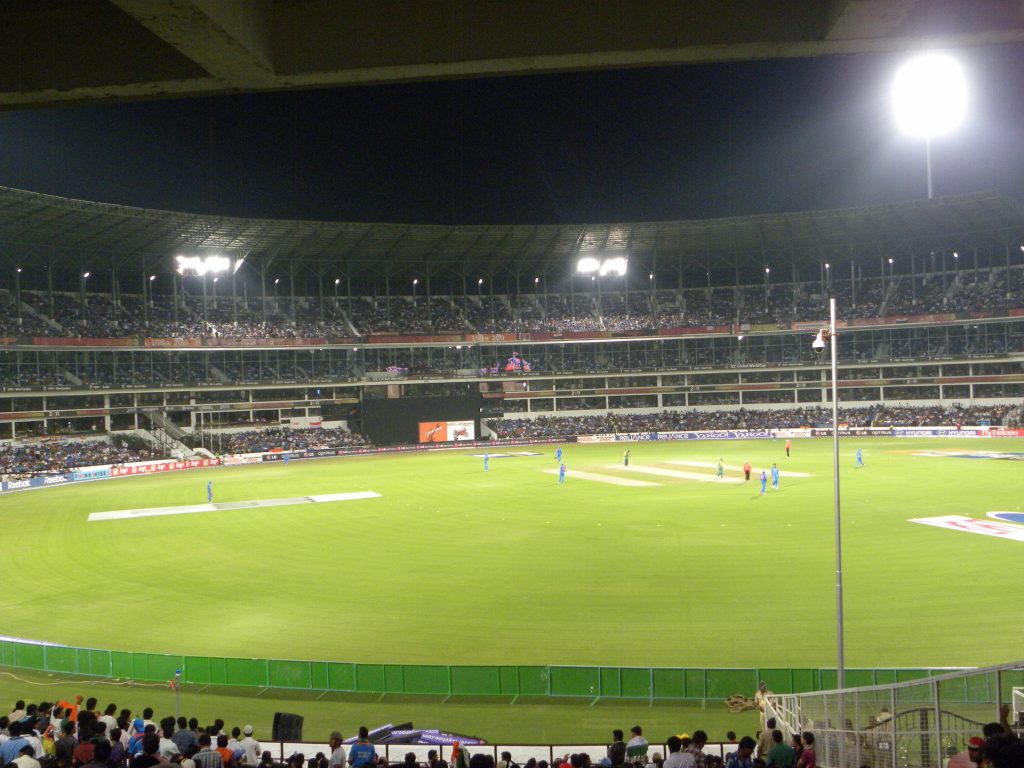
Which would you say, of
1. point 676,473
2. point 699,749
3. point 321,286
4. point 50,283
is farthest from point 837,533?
point 321,286

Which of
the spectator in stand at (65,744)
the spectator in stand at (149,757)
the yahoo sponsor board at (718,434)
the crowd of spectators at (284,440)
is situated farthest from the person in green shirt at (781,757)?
the yahoo sponsor board at (718,434)

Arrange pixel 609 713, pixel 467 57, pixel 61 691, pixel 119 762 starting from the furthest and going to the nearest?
pixel 61 691 → pixel 609 713 → pixel 119 762 → pixel 467 57

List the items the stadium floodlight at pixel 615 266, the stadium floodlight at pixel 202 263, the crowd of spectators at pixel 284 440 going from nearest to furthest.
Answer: the stadium floodlight at pixel 202 263
the crowd of spectators at pixel 284 440
the stadium floodlight at pixel 615 266

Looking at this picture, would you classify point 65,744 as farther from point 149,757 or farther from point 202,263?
point 202,263

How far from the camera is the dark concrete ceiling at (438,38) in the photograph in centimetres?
474

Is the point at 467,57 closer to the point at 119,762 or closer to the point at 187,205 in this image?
the point at 119,762

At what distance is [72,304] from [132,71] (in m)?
78.7

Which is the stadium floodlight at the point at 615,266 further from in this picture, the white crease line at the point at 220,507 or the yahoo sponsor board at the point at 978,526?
the yahoo sponsor board at the point at 978,526

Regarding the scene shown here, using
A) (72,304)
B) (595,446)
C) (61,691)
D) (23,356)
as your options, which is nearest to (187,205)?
(72,304)

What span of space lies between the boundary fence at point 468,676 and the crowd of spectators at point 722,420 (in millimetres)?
71295

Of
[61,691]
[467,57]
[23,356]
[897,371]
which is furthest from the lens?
[897,371]

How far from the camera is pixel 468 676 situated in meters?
16.1

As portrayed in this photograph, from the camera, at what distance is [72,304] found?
73812 millimetres

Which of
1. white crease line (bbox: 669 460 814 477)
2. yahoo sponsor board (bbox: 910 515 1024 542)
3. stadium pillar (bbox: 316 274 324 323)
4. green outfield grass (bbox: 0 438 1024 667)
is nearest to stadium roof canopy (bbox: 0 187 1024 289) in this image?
stadium pillar (bbox: 316 274 324 323)
